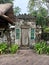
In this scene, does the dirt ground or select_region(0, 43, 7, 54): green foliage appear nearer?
the dirt ground

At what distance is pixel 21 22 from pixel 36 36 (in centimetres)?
217

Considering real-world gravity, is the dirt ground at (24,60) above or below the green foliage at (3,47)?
below

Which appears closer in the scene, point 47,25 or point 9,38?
point 9,38

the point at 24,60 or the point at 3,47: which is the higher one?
the point at 3,47

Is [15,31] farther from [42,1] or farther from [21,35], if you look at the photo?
[42,1]

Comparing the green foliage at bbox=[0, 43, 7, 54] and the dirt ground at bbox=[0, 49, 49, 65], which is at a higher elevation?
the green foliage at bbox=[0, 43, 7, 54]

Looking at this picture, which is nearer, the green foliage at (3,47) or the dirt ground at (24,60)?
the dirt ground at (24,60)

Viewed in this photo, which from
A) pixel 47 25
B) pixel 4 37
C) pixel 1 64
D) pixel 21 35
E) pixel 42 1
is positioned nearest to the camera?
pixel 1 64

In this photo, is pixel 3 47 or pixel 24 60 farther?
pixel 3 47

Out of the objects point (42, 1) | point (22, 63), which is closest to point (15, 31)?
point (42, 1)

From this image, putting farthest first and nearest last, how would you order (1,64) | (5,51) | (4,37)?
(4,37) < (5,51) < (1,64)

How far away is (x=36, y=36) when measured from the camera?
2378 centimetres

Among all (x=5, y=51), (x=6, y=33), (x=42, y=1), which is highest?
(x=42, y=1)

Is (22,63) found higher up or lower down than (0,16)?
lower down
